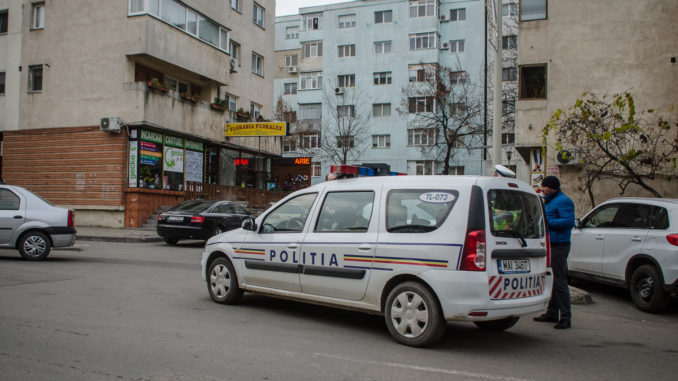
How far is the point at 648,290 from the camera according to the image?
8.41 m

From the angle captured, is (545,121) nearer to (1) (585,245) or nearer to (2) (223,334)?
(1) (585,245)

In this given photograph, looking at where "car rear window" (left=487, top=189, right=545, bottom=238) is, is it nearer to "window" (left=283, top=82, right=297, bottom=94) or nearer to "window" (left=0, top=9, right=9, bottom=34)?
"window" (left=0, top=9, right=9, bottom=34)

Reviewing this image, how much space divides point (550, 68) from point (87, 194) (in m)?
17.9

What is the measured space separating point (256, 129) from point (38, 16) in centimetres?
1032

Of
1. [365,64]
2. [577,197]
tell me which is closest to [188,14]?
[577,197]

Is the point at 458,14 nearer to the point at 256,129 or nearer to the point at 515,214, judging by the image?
the point at 256,129

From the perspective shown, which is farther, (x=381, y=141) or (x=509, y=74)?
(x=381, y=141)

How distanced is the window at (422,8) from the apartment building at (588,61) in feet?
91.3

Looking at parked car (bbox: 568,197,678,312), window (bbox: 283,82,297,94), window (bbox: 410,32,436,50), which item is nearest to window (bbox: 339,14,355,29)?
window (bbox: 410,32,436,50)

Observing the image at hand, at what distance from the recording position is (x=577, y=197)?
18969 mm

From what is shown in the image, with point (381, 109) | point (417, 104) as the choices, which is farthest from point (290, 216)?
point (381, 109)

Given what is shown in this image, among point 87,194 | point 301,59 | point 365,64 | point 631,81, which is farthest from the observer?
point 301,59

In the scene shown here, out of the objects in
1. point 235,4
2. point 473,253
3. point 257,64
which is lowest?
point 473,253

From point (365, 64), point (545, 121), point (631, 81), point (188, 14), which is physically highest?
point (365, 64)
